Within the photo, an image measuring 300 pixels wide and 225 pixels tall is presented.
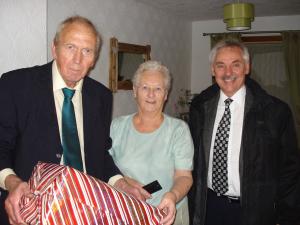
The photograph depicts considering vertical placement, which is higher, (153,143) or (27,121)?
(27,121)

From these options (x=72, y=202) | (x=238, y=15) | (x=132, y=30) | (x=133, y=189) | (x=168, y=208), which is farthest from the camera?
(x=132, y=30)

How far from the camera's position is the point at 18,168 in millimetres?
1159

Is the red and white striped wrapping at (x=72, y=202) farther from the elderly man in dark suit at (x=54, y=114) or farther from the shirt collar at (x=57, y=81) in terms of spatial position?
the shirt collar at (x=57, y=81)

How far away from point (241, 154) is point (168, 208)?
76 cm

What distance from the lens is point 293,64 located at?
5238 mm

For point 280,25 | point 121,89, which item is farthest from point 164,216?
point 280,25

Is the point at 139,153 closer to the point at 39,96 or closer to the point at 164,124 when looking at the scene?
the point at 164,124

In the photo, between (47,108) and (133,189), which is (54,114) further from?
(133,189)

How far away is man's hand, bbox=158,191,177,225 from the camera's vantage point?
1.06m

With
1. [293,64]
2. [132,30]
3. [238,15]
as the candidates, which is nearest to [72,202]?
[238,15]

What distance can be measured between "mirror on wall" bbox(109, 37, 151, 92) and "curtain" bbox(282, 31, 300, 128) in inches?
96.7

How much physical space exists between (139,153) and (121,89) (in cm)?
242

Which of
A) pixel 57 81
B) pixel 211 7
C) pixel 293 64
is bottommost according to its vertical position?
pixel 57 81

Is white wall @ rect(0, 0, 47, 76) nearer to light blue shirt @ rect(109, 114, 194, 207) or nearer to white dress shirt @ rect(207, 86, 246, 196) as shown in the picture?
light blue shirt @ rect(109, 114, 194, 207)
